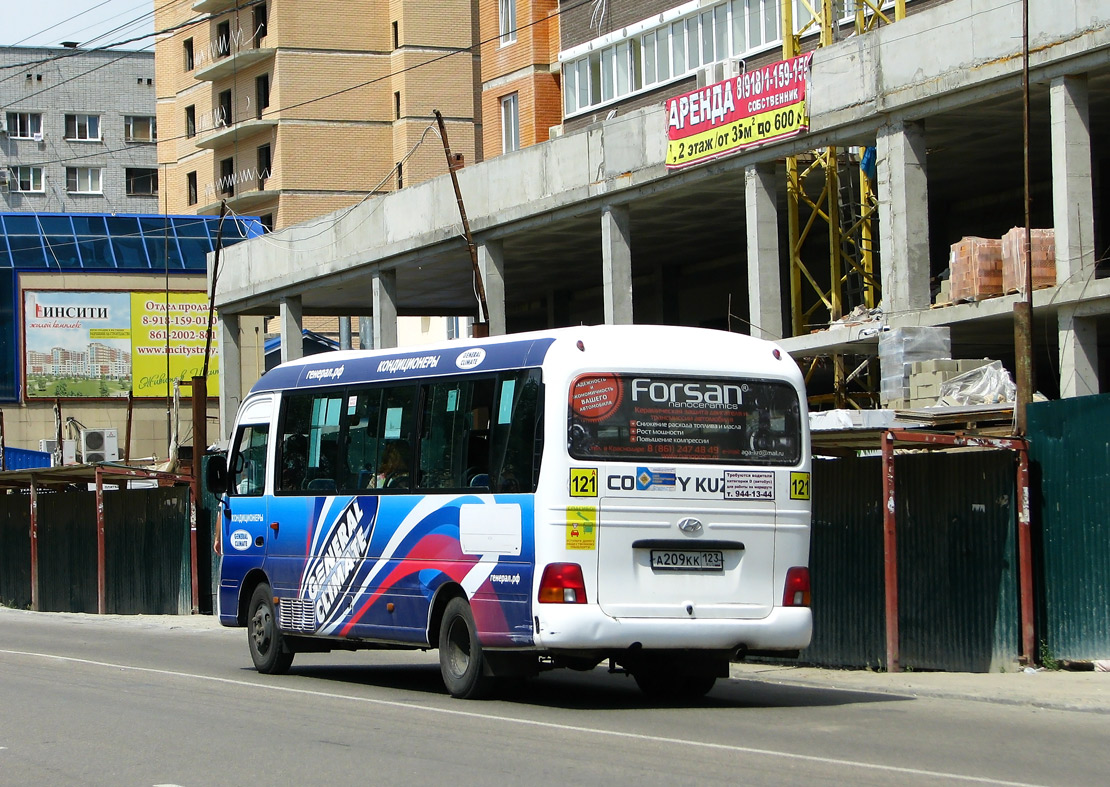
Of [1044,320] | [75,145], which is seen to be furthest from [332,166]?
[1044,320]

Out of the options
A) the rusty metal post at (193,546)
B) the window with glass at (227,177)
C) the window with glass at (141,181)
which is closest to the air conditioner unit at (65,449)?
the window with glass at (227,177)

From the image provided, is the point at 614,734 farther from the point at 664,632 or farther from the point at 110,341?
the point at 110,341

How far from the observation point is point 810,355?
30.0 meters

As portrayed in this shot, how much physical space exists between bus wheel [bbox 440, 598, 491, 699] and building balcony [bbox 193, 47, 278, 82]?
2485 inches

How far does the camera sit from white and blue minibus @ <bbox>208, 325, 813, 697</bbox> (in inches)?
478

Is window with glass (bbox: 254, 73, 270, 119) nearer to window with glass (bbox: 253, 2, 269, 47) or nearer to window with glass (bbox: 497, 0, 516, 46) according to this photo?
window with glass (bbox: 253, 2, 269, 47)

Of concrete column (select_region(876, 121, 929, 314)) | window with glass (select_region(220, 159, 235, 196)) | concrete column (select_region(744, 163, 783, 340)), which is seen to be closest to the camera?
concrete column (select_region(876, 121, 929, 314))

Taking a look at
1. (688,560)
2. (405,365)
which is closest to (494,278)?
(405,365)

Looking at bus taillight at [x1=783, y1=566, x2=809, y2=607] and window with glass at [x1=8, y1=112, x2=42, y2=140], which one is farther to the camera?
window with glass at [x1=8, y1=112, x2=42, y2=140]

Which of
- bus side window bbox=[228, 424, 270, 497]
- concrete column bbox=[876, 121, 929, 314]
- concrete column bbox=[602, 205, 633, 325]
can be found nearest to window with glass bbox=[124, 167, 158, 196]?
concrete column bbox=[602, 205, 633, 325]

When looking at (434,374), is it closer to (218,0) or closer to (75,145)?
(218,0)

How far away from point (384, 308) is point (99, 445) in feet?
59.7

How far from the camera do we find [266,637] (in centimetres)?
1608

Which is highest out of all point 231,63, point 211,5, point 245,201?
point 211,5
